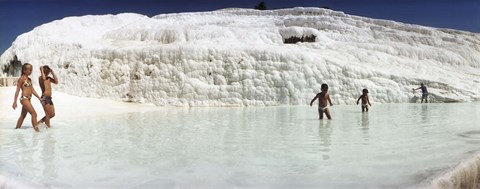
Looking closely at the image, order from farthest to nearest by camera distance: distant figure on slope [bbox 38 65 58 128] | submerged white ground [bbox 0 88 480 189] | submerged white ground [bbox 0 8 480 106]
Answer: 1. submerged white ground [bbox 0 8 480 106]
2. distant figure on slope [bbox 38 65 58 128]
3. submerged white ground [bbox 0 88 480 189]

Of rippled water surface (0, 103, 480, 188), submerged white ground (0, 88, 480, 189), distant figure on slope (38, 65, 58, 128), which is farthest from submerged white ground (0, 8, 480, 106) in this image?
distant figure on slope (38, 65, 58, 128)

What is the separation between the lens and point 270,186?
3035 mm

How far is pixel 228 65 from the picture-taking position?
13172mm

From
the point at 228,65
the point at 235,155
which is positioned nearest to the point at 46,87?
the point at 235,155

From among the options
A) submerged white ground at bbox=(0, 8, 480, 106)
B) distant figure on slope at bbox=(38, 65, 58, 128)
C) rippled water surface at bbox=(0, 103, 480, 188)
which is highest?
submerged white ground at bbox=(0, 8, 480, 106)

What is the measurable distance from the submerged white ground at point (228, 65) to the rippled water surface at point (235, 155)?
20.0 feet

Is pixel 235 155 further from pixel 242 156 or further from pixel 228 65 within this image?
pixel 228 65

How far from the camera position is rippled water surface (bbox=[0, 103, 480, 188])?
324 cm

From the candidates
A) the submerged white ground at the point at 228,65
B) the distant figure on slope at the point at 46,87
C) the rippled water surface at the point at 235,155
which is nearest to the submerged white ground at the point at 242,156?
the rippled water surface at the point at 235,155

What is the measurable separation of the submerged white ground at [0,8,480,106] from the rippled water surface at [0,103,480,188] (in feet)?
20.0

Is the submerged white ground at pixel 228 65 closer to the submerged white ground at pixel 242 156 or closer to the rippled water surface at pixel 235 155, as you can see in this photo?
the submerged white ground at pixel 242 156

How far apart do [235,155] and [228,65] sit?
29.5 ft

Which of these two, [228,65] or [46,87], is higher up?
[228,65]

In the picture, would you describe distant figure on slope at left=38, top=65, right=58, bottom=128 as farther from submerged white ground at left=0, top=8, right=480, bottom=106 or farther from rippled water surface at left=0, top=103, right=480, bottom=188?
submerged white ground at left=0, top=8, right=480, bottom=106
